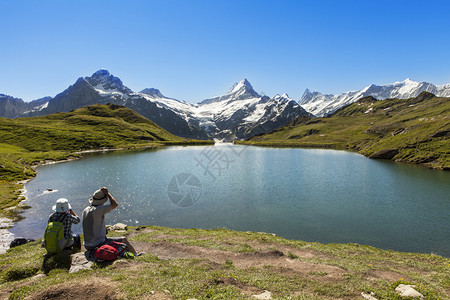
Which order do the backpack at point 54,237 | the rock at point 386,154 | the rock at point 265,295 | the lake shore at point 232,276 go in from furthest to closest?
the rock at point 386,154, the backpack at point 54,237, the rock at point 265,295, the lake shore at point 232,276

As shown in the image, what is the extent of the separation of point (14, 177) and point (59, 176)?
11.7 metres

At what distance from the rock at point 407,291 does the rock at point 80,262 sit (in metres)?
18.5

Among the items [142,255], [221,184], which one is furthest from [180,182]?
[142,255]

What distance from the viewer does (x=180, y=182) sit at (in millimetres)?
72750

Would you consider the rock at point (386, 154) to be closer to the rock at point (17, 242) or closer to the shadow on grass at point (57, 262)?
the shadow on grass at point (57, 262)

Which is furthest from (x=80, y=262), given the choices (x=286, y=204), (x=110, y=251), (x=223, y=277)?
(x=286, y=204)

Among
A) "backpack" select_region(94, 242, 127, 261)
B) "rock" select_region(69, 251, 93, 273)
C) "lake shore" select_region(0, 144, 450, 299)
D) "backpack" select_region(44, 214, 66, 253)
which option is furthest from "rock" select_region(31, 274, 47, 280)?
"backpack" select_region(94, 242, 127, 261)

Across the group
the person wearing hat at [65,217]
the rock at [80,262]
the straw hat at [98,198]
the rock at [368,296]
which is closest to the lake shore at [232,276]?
the rock at [368,296]

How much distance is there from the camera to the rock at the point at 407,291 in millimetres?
13097

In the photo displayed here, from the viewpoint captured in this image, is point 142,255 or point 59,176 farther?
point 59,176

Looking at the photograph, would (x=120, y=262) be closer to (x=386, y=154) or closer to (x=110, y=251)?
(x=110, y=251)

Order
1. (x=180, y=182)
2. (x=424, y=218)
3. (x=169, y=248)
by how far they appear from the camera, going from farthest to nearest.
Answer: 1. (x=180, y=182)
2. (x=424, y=218)
3. (x=169, y=248)

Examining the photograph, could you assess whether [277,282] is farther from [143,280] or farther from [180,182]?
[180,182]

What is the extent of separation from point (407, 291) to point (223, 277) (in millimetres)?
10647
